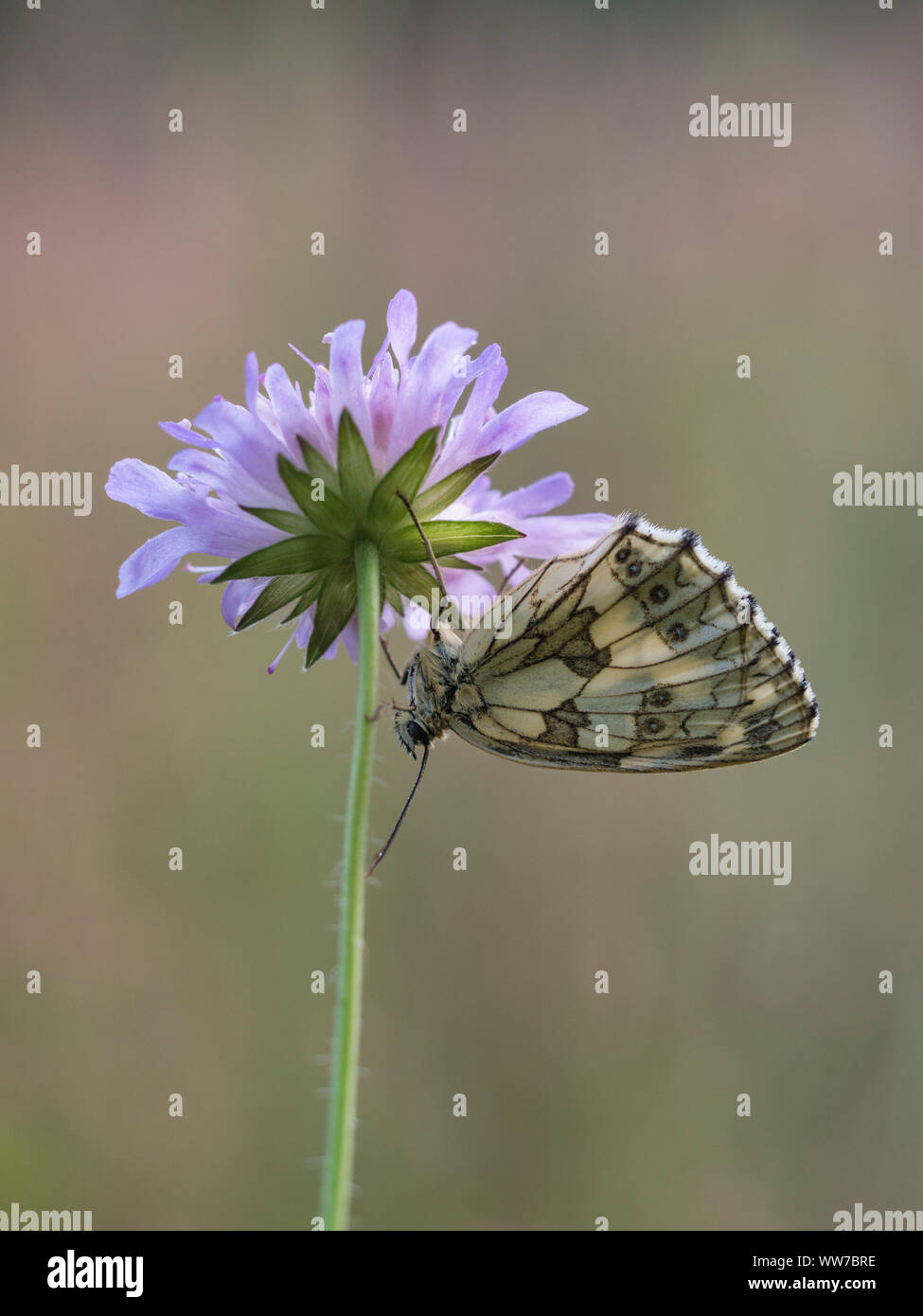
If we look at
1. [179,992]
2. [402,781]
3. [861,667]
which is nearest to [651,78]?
[861,667]

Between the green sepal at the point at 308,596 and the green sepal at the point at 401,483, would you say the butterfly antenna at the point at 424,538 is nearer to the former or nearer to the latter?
the green sepal at the point at 401,483

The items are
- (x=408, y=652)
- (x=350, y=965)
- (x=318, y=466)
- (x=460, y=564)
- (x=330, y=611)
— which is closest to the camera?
(x=350, y=965)

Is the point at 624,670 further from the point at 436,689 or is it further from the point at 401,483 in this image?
the point at 401,483

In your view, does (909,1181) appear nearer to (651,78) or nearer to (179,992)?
(179,992)

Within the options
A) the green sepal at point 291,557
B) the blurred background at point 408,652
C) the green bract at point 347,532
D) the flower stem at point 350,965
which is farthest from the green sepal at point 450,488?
the blurred background at point 408,652

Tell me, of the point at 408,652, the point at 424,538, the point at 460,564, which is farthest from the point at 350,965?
the point at 408,652
